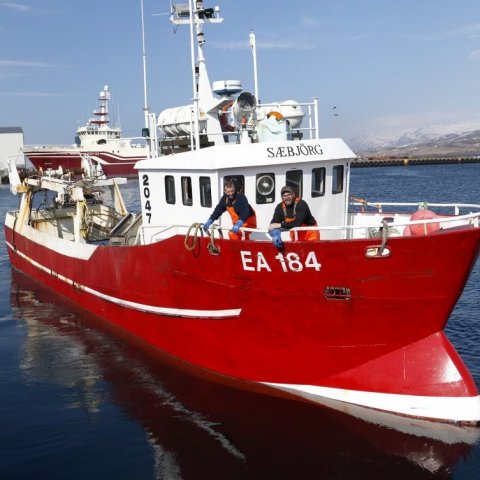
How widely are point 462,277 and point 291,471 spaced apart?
10.5ft

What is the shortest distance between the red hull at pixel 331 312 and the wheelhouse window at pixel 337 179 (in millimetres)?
2947

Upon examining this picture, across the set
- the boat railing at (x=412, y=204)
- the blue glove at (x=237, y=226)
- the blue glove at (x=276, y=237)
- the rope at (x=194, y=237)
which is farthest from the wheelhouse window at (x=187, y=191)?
the boat railing at (x=412, y=204)

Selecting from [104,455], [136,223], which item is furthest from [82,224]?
[104,455]

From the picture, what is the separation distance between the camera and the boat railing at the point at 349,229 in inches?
275

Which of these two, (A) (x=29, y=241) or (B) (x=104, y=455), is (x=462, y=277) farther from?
(A) (x=29, y=241)

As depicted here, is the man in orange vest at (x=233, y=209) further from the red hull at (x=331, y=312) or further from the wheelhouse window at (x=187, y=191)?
the wheelhouse window at (x=187, y=191)

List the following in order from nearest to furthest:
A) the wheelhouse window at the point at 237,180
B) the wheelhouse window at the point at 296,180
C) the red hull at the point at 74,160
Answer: the wheelhouse window at the point at 237,180 < the wheelhouse window at the point at 296,180 < the red hull at the point at 74,160

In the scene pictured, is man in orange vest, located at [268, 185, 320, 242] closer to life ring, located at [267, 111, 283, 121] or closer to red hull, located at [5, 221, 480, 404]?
red hull, located at [5, 221, 480, 404]

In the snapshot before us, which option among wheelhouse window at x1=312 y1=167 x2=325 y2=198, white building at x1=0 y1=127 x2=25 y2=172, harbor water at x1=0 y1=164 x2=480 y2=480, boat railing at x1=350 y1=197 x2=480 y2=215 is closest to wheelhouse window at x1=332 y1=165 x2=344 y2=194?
wheelhouse window at x1=312 y1=167 x2=325 y2=198

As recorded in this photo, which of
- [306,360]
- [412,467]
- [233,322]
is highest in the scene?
[233,322]

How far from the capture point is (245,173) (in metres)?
8.99

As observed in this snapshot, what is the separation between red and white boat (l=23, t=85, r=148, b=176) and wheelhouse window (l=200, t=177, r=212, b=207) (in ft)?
194

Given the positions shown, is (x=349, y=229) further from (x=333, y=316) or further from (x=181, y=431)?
(x=181, y=431)

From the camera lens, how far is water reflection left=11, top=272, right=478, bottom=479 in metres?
6.69
